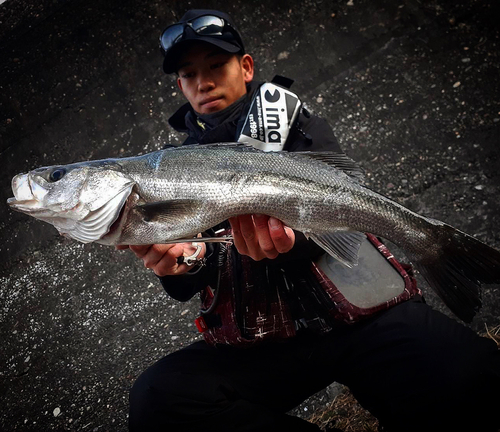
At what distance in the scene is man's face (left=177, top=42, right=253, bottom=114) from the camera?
269cm

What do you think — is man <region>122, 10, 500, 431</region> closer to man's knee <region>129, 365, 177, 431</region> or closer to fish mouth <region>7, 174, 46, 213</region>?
man's knee <region>129, 365, 177, 431</region>

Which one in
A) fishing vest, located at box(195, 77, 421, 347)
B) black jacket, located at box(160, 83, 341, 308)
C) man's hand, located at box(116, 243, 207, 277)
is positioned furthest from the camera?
black jacket, located at box(160, 83, 341, 308)

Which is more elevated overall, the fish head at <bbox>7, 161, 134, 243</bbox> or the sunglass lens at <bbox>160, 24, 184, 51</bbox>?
the sunglass lens at <bbox>160, 24, 184, 51</bbox>

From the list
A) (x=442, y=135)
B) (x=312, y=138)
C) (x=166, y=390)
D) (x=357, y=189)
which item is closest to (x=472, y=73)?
(x=442, y=135)

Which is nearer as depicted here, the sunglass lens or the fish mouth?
the fish mouth

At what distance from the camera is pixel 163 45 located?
8.94 feet

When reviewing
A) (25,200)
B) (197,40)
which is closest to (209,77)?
(197,40)

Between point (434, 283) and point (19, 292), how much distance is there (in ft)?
13.8

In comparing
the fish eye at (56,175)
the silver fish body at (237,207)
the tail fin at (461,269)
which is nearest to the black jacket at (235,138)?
the silver fish body at (237,207)

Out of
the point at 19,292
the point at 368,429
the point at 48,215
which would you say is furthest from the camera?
the point at 19,292

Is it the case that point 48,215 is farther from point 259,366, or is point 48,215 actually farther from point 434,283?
point 434,283

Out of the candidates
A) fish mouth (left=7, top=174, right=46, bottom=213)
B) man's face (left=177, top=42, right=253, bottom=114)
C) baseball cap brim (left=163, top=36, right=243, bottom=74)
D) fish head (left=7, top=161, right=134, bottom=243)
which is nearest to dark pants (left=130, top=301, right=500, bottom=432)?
fish head (left=7, top=161, right=134, bottom=243)

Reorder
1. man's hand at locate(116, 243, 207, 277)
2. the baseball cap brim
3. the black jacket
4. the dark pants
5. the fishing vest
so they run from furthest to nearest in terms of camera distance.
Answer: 1. the baseball cap brim
2. the black jacket
3. the fishing vest
4. man's hand at locate(116, 243, 207, 277)
5. the dark pants

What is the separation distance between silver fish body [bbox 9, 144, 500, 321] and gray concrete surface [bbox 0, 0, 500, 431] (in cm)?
171
